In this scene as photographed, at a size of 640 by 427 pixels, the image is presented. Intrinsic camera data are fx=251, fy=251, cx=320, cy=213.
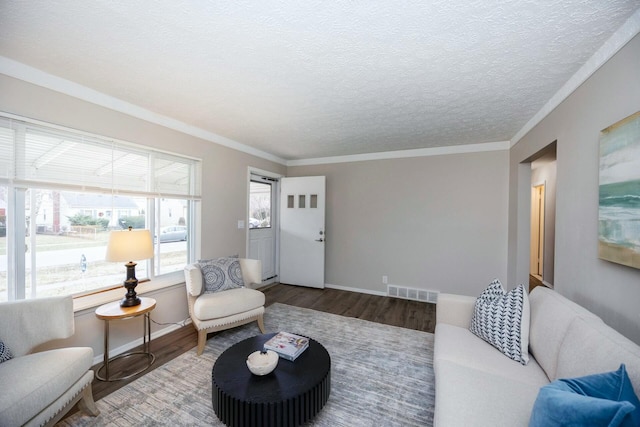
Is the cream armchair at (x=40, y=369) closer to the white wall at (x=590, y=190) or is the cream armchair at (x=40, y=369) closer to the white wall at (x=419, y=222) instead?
the white wall at (x=590, y=190)

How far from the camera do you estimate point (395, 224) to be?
13.7 feet

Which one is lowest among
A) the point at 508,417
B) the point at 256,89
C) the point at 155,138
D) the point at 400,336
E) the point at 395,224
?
the point at 400,336

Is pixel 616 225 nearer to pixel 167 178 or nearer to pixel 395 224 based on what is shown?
pixel 395 224

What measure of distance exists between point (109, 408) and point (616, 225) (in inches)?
131

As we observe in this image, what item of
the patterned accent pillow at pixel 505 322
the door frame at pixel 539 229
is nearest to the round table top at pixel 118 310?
the patterned accent pillow at pixel 505 322

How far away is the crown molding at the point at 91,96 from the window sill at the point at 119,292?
1.73 meters

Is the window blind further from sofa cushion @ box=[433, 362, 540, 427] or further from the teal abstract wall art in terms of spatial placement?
the teal abstract wall art

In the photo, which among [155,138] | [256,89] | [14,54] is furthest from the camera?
[155,138]

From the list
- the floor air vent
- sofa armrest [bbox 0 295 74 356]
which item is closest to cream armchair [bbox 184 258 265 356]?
sofa armrest [bbox 0 295 74 356]

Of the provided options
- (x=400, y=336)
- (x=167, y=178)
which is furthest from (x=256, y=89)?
(x=400, y=336)

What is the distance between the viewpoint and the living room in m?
1.56

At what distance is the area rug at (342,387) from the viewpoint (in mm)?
1635

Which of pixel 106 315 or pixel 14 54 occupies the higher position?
pixel 14 54

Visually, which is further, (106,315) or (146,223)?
(146,223)
